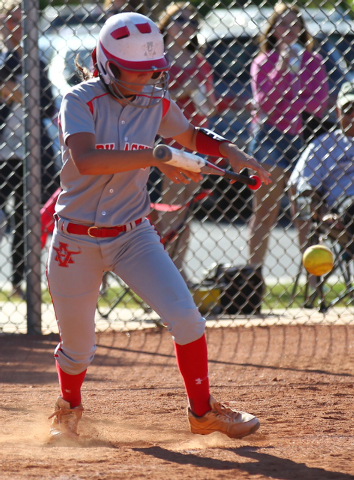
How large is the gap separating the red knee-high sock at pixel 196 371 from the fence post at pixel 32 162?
94.3 inches

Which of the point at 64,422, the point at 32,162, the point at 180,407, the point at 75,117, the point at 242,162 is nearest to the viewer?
the point at 75,117

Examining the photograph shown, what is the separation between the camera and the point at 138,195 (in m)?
2.90

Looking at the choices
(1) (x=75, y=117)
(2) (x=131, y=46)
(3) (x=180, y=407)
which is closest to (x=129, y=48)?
(2) (x=131, y=46)

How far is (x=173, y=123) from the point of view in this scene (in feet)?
10.1

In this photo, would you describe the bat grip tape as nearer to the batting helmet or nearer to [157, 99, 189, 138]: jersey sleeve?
[157, 99, 189, 138]: jersey sleeve

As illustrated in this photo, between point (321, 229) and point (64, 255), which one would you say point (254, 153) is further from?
point (64, 255)

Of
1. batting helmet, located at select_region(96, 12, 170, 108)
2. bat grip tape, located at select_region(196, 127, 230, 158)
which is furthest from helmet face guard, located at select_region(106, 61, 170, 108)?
bat grip tape, located at select_region(196, 127, 230, 158)

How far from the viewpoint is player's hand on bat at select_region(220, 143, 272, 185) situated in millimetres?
A: 2871

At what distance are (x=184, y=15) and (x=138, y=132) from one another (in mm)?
2786

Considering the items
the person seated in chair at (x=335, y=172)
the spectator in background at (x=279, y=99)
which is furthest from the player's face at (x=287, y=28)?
the person seated in chair at (x=335, y=172)

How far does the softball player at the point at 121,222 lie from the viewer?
8.81ft

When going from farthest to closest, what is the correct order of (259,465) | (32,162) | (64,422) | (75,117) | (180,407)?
(32,162) → (180,407) → (64,422) → (75,117) → (259,465)

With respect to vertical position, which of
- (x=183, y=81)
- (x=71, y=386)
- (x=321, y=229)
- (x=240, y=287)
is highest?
(x=183, y=81)

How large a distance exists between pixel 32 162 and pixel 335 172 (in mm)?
2405
